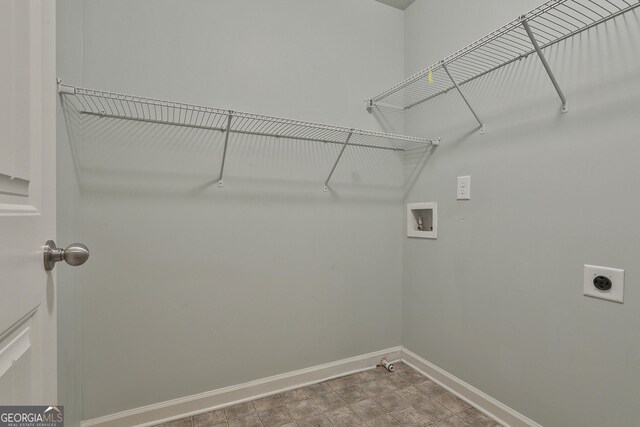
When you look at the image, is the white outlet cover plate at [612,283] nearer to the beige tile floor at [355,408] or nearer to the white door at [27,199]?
the beige tile floor at [355,408]

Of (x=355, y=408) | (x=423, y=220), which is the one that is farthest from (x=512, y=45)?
(x=355, y=408)

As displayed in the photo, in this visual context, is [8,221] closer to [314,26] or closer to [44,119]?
[44,119]

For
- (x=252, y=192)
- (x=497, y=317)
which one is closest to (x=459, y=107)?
(x=497, y=317)

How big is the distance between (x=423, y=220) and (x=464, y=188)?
1.34 ft

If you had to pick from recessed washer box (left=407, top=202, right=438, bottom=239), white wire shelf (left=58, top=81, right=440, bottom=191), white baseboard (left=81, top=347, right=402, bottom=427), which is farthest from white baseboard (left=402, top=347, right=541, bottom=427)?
white wire shelf (left=58, top=81, right=440, bottom=191)

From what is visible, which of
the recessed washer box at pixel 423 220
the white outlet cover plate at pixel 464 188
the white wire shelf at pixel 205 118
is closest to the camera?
the white wire shelf at pixel 205 118

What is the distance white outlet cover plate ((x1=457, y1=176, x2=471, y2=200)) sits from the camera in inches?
63.9

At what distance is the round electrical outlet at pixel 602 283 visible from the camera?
1.11 meters

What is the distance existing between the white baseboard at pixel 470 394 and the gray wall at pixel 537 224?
0.04 meters

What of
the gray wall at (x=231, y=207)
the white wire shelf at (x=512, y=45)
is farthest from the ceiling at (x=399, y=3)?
the white wire shelf at (x=512, y=45)

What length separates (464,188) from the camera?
1.64 m

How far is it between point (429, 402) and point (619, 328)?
97cm

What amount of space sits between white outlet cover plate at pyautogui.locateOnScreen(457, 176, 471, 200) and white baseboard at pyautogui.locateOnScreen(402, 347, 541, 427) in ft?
3.48

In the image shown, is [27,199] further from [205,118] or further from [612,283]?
[612,283]
